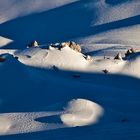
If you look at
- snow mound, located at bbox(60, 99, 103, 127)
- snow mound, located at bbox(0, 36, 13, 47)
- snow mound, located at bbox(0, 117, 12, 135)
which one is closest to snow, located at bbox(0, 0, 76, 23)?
snow mound, located at bbox(0, 36, 13, 47)

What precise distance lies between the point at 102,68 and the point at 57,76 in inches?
33.1

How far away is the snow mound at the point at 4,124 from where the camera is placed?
7.09m

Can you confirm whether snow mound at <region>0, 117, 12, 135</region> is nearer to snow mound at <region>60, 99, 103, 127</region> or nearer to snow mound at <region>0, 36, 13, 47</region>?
snow mound at <region>60, 99, 103, 127</region>

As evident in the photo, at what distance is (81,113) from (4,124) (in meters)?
1.02

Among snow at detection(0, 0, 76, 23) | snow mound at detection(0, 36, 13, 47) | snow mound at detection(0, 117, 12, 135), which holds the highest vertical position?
snow at detection(0, 0, 76, 23)

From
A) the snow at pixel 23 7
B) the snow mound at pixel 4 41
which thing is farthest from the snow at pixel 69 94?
the snow at pixel 23 7

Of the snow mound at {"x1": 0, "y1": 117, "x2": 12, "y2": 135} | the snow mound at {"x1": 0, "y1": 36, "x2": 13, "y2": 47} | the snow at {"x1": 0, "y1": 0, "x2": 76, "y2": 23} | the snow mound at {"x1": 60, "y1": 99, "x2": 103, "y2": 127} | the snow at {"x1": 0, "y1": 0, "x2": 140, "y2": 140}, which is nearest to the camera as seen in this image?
the snow at {"x1": 0, "y1": 0, "x2": 140, "y2": 140}

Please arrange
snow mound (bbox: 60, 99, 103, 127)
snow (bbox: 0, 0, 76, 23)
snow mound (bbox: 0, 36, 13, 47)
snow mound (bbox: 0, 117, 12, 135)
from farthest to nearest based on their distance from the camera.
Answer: snow (bbox: 0, 0, 76, 23)
snow mound (bbox: 0, 36, 13, 47)
snow mound (bbox: 60, 99, 103, 127)
snow mound (bbox: 0, 117, 12, 135)

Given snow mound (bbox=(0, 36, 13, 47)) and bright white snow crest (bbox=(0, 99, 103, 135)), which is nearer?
bright white snow crest (bbox=(0, 99, 103, 135))

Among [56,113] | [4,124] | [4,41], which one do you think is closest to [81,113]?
[56,113]

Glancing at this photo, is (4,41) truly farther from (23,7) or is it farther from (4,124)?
(4,124)

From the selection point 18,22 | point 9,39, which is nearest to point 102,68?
point 9,39

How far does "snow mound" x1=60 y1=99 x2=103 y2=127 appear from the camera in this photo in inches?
284

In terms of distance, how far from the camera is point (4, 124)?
7.21m
